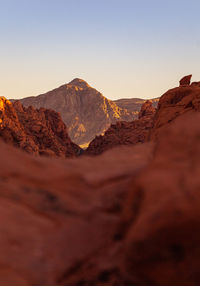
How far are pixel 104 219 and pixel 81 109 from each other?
9650 centimetres

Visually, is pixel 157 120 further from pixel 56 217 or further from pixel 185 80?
pixel 56 217

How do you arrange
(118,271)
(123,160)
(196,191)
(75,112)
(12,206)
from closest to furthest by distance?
1. (196,191)
2. (118,271)
3. (12,206)
4. (123,160)
5. (75,112)

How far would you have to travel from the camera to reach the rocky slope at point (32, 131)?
22.6 m

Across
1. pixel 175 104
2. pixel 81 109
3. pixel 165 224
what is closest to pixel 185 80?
pixel 175 104

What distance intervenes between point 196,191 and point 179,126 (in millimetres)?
912

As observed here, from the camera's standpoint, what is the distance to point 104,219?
Answer: 2836 mm

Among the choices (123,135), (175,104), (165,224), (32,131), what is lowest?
(123,135)

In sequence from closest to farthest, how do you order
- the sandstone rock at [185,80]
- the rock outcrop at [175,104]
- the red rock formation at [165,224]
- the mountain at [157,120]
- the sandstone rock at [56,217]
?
the red rock formation at [165,224], the sandstone rock at [56,217], the rock outcrop at [175,104], the mountain at [157,120], the sandstone rock at [185,80]

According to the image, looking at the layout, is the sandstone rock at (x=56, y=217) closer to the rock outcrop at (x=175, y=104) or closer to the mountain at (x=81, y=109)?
the rock outcrop at (x=175, y=104)

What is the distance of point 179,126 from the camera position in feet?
9.83

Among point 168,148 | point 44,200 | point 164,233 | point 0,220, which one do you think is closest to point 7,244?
point 0,220

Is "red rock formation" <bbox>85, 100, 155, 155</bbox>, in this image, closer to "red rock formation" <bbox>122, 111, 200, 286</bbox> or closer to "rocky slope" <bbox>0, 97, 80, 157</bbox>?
"rocky slope" <bbox>0, 97, 80, 157</bbox>

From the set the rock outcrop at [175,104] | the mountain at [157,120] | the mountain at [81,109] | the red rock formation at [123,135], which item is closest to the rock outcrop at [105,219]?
the mountain at [157,120]

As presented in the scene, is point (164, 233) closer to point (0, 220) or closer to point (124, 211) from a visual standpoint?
point (124, 211)
